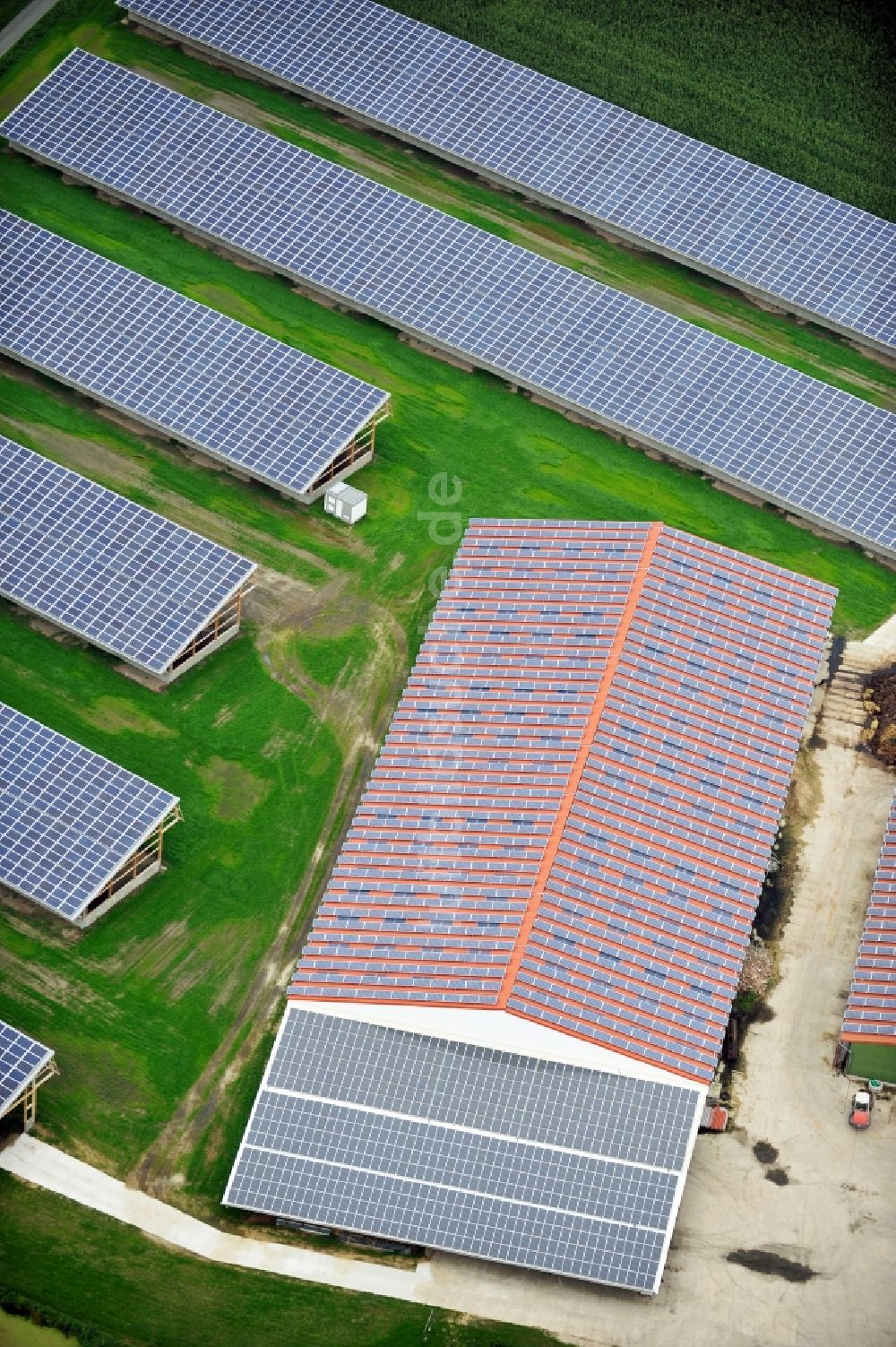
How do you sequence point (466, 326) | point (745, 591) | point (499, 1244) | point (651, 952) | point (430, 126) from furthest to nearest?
point (430, 126), point (466, 326), point (745, 591), point (651, 952), point (499, 1244)

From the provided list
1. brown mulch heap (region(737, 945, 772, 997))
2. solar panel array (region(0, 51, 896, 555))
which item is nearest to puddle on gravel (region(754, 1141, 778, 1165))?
brown mulch heap (region(737, 945, 772, 997))

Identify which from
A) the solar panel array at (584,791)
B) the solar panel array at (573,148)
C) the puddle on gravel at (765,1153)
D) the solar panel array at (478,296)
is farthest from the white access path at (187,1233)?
the solar panel array at (573,148)

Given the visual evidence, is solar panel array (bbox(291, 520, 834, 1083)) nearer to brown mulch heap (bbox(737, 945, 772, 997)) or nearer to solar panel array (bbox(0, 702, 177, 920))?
brown mulch heap (bbox(737, 945, 772, 997))

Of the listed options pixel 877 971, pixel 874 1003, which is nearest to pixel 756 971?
pixel 877 971

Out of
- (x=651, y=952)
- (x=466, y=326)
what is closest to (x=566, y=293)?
(x=466, y=326)

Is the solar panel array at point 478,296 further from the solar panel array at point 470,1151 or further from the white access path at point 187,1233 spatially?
the white access path at point 187,1233

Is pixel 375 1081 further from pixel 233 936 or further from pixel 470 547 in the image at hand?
pixel 470 547

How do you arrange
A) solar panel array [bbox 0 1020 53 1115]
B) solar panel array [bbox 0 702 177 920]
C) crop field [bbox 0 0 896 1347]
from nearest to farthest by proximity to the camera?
solar panel array [bbox 0 1020 53 1115], crop field [bbox 0 0 896 1347], solar panel array [bbox 0 702 177 920]
